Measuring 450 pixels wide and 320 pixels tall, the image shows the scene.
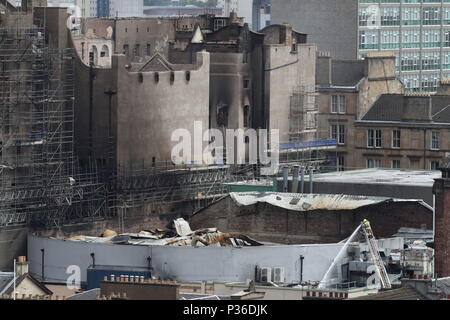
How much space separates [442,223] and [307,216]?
17901 mm

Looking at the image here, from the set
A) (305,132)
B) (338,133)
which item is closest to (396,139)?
(305,132)

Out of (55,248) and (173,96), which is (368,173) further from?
(55,248)

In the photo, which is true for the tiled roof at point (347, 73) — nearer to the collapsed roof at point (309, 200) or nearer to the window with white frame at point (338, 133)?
the window with white frame at point (338, 133)

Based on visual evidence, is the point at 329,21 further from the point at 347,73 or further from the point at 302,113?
the point at 302,113

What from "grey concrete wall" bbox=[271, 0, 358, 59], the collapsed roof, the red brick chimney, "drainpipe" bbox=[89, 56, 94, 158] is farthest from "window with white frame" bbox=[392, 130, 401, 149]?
the red brick chimney

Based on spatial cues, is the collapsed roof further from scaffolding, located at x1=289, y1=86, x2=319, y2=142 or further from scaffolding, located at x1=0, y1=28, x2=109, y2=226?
scaffolding, located at x1=289, y1=86, x2=319, y2=142

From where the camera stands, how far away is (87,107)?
102 m

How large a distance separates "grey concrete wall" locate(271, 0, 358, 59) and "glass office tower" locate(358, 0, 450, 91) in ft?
2.27

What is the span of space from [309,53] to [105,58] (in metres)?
12.8

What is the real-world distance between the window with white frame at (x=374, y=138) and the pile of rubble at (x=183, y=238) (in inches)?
1399

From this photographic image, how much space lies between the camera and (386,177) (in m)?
100

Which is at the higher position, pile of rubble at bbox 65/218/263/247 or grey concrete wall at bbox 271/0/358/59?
grey concrete wall at bbox 271/0/358/59

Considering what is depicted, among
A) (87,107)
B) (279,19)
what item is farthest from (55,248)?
(279,19)

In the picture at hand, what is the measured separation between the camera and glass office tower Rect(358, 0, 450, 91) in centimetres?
15612
